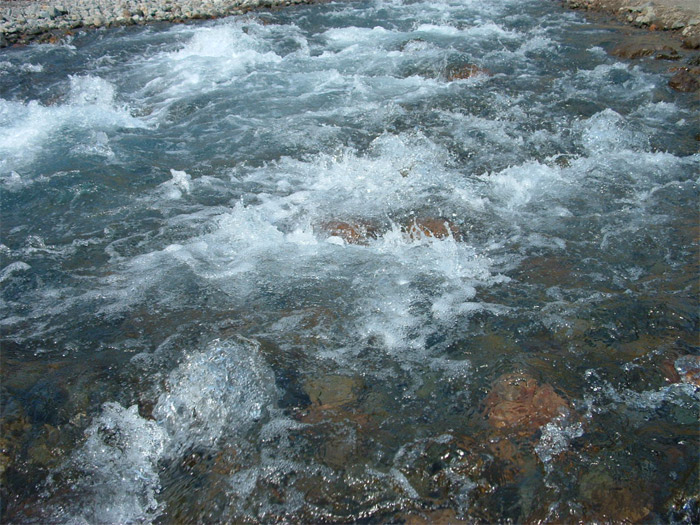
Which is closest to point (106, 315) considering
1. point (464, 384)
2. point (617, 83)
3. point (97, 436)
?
point (97, 436)

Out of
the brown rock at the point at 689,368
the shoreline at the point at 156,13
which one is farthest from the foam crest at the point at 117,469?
the shoreline at the point at 156,13

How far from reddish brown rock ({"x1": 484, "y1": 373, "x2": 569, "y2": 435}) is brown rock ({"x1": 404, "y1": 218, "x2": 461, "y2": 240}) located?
1.44 m

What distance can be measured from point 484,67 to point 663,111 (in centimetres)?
225

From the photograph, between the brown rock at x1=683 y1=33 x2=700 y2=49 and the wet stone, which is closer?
the wet stone

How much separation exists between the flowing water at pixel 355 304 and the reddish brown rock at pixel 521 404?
0.01 metres

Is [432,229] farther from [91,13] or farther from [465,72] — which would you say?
[91,13]

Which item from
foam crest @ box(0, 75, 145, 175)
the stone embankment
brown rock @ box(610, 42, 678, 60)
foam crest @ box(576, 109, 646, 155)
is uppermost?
the stone embankment

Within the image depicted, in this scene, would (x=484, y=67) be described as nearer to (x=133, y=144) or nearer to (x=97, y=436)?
(x=133, y=144)

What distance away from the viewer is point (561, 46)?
752cm

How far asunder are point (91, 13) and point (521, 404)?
10.8m

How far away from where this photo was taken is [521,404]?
7.70 feet

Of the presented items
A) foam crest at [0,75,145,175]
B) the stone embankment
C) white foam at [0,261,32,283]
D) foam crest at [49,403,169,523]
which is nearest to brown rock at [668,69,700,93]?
foam crest at [0,75,145,175]

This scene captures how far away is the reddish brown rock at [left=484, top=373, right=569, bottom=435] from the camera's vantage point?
2273 millimetres

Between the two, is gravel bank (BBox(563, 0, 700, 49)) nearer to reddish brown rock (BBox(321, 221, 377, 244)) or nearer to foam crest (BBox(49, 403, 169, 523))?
reddish brown rock (BBox(321, 221, 377, 244))
